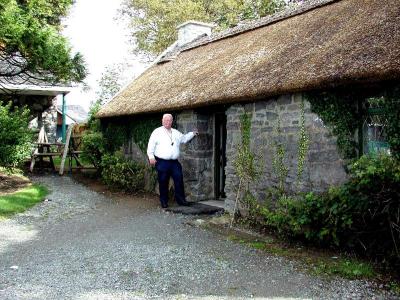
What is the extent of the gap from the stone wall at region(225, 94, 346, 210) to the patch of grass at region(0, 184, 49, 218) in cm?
407

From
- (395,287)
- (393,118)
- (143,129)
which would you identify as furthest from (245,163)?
(143,129)

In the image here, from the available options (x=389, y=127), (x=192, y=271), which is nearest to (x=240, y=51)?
(x=389, y=127)

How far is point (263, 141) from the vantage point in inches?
271

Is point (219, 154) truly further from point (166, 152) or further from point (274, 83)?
point (274, 83)

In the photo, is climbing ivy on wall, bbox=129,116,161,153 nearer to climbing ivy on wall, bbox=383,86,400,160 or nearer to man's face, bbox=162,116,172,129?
man's face, bbox=162,116,172,129

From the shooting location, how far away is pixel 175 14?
898 inches

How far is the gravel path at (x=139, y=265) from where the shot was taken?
3988 mm

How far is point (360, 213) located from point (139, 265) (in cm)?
262

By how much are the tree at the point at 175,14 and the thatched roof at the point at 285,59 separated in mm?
12310

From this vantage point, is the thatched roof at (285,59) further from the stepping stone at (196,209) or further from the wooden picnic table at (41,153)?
the wooden picnic table at (41,153)

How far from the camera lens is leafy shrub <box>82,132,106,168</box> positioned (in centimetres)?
1190

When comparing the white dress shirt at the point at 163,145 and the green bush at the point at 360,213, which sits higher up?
the white dress shirt at the point at 163,145

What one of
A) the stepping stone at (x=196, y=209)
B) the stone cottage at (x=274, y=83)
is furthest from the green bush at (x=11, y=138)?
the stepping stone at (x=196, y=209)

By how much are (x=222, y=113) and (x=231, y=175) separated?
5.70ft
